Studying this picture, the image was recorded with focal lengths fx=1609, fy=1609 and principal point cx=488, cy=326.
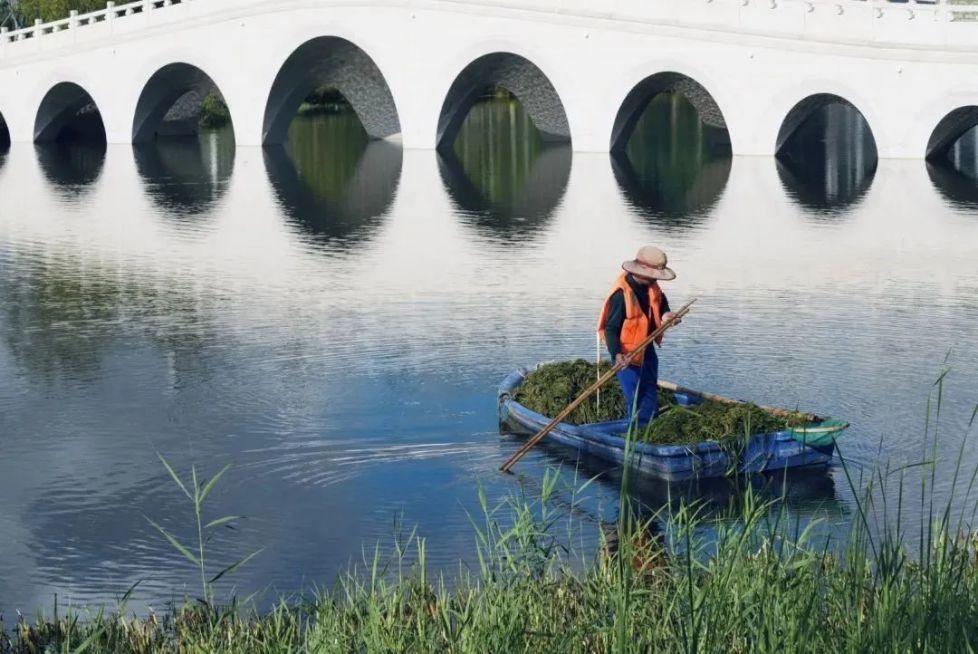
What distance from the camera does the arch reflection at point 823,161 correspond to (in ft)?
97.2

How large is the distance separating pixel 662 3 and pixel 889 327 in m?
21.6

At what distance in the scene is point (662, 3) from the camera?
1452 inches

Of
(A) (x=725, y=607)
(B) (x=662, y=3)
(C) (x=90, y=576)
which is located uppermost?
(B) (x=662, y=3)

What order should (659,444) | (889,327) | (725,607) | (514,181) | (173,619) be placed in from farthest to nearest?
(514,181)
(889,327)
(659,444)
(173,619)
(725,607)

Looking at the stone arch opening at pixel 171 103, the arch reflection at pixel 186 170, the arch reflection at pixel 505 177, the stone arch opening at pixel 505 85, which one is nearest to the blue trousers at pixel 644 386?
the arch reflection at pixel 505 177

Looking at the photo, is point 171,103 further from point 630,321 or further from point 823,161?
point 630,321

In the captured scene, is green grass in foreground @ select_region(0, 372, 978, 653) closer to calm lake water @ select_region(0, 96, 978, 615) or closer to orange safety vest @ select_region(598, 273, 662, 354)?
calm lake water @ select_region(0, 96, 978, 615)

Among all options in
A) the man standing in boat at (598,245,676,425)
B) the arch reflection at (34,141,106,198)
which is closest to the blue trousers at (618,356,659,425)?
the man standing in boat at (598,245,676,425)

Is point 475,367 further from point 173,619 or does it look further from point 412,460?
point 173,619

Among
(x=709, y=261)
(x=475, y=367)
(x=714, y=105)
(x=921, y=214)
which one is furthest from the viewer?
(x=714, y=105)

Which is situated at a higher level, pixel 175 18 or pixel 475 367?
pixel 175 18

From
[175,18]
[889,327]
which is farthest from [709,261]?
[175,18]

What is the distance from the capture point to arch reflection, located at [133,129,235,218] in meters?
31.5

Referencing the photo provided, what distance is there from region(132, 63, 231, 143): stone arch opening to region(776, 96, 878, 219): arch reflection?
18.0 meters
